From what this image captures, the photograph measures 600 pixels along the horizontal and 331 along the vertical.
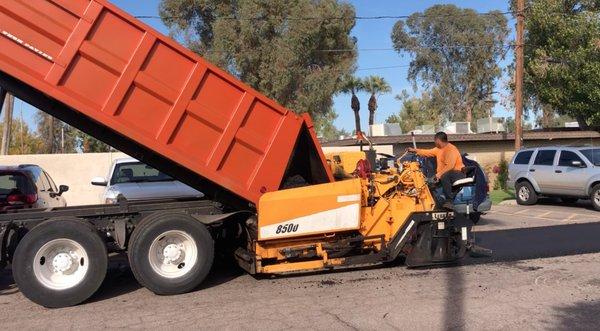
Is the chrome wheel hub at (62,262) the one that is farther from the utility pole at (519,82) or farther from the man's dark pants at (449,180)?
the utility pole at (519,82)

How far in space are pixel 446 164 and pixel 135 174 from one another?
5935mm

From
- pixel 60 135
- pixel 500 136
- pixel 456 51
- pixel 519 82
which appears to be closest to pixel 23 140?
pixel 60 135

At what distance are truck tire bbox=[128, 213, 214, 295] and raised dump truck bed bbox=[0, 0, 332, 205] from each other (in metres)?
0.66

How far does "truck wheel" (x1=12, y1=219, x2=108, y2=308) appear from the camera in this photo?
6.63 metres

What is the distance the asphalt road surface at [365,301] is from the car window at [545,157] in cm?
855

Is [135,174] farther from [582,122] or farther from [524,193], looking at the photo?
[582,122]

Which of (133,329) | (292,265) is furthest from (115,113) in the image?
(292,265)

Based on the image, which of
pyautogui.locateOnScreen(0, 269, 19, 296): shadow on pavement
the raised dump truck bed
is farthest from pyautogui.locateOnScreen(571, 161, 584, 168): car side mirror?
pyautogui.locateOnScreen(0, 269, 19, 296): shadow on pavement

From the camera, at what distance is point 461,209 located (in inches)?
338

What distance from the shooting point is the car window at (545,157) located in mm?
17188

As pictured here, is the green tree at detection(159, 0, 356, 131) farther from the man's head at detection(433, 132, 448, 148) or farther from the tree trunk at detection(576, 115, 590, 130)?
the man's head at detection(433, 132, 448, 148)

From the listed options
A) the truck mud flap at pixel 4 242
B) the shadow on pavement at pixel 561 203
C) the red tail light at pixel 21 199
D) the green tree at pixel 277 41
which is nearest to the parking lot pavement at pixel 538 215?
the shadow on pavement at pixel 561 203

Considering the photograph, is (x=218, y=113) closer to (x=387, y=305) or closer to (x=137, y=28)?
(x=137, y=28)

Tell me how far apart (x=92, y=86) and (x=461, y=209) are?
17.5 ft
